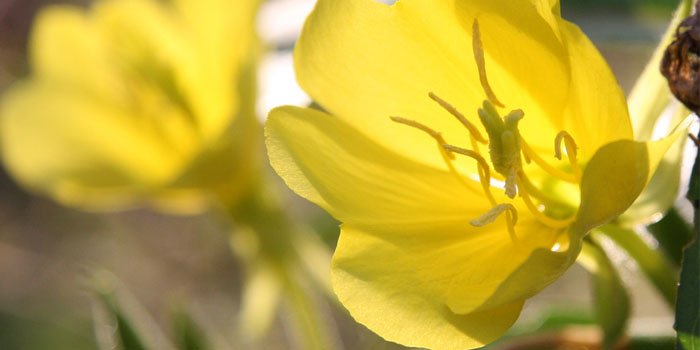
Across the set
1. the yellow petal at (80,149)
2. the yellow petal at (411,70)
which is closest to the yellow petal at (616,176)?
the yellow petal at (411,70)

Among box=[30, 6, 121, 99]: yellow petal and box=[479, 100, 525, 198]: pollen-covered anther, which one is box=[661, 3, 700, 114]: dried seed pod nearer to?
box=[479, 100, 525, 198]: pollen-covered anther

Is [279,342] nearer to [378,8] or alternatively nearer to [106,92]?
[106,92]

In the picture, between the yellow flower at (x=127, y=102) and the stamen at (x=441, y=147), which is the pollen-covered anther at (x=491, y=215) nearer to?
the stamen at (x=441, y=147)

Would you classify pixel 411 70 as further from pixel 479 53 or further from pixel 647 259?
pixel 647 259

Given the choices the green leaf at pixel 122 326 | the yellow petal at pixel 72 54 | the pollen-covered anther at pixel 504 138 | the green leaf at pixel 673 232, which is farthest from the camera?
the yellow petal at pixel 72 54

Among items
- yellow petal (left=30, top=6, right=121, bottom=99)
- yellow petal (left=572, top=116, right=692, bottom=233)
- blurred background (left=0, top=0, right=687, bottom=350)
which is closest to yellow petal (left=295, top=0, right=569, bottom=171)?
yellow petal (left=572, top=116, right=692, bottom=233)

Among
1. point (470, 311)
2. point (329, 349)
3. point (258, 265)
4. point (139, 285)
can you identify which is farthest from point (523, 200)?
point (139, 285)
